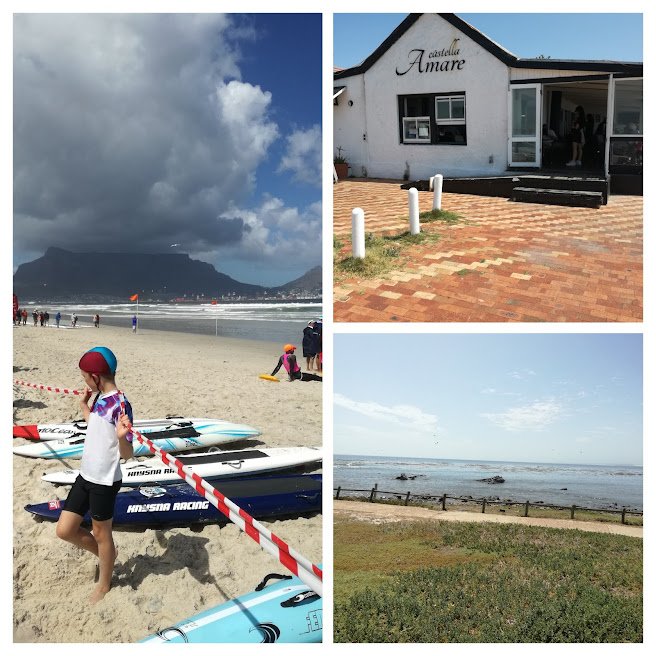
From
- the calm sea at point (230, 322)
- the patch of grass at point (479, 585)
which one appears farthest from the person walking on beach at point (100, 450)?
the calm sea at point (230, 322)

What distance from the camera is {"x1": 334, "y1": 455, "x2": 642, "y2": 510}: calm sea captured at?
12.2 feet

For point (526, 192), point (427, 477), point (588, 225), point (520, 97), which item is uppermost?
point (520, 97)

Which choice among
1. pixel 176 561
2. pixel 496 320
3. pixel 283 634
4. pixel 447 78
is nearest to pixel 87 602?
pixel 176 561

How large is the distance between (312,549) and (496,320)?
8.09ft

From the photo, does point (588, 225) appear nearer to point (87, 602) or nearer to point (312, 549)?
point (312, 549)

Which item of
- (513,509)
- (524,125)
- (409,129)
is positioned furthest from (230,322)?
(513,509)

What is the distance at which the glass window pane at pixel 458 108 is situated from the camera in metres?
10.2

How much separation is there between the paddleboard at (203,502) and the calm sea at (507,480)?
1119mm

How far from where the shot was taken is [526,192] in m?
8.87

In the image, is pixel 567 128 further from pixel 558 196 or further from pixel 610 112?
pixel 558 196

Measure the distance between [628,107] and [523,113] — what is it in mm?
1723

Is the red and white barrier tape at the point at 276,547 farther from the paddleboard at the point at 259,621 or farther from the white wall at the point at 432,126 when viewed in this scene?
the white wall at the point at 432,126

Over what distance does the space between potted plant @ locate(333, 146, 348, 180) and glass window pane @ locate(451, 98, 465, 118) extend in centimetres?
241

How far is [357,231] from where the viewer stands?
4391 millimetres
